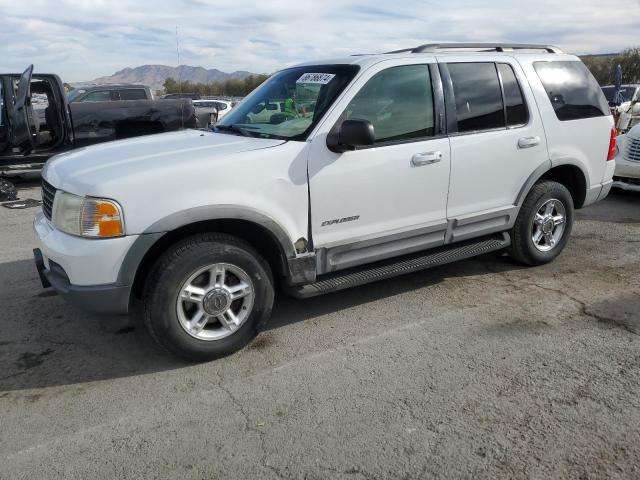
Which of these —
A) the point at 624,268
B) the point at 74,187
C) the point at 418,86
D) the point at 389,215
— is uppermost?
the point at 418,86

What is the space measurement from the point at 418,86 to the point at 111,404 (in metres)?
3.03

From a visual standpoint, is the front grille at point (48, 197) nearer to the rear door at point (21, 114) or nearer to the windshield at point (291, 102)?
the windshield at point (291, 102)

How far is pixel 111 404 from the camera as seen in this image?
312 centimetres

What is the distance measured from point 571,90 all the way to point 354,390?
3585 mm

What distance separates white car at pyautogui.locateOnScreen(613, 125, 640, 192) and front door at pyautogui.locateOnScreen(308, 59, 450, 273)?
16.9 ft

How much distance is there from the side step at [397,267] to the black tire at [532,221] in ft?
0.47

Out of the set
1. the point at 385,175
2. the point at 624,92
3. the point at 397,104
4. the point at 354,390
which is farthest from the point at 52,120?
the point at 624,92

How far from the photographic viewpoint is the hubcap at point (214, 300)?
135 inches

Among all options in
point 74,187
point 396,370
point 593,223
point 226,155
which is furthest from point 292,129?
point 593,223

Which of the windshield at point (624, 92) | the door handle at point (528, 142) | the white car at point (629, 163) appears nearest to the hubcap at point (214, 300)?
the door handle at point (528, 142)

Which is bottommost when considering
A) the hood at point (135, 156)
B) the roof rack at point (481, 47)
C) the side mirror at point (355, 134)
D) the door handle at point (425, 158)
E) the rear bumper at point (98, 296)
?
the rear bumper at point (98, 296)

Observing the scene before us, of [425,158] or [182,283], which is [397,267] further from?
[182,283]

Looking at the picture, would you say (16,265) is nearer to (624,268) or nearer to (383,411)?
(383,411)

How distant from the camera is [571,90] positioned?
5.04 meters
